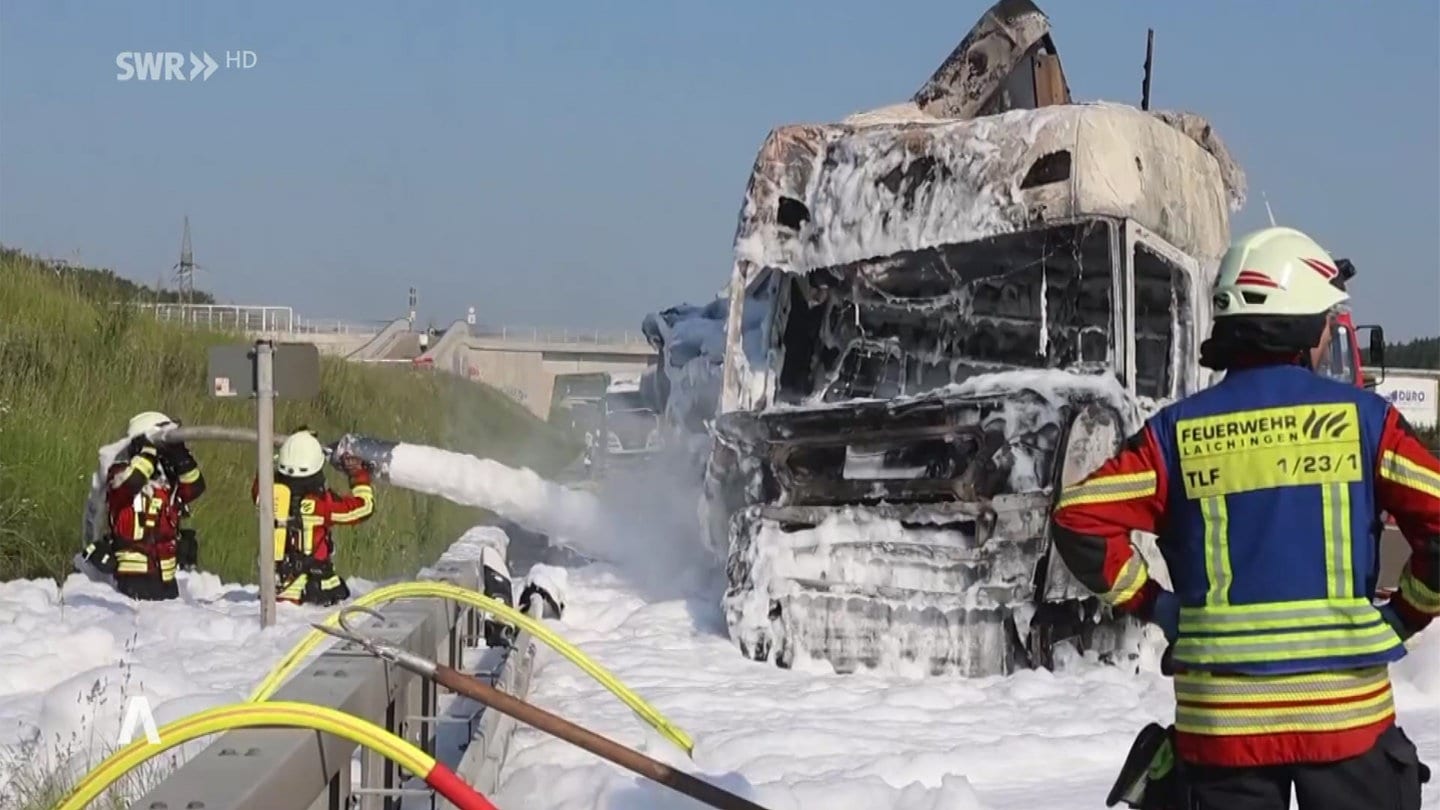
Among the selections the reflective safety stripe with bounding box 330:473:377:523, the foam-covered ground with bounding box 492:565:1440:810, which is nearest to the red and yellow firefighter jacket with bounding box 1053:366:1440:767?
the foam-covered ground with bounding box 492:565:1440:810

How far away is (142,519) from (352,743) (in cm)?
680

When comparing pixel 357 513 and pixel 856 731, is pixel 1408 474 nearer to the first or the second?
pixel 856 731

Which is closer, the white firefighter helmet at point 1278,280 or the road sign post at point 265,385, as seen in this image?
the white firefighter helmet at point 1278,280

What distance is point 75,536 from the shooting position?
11352 millimetres

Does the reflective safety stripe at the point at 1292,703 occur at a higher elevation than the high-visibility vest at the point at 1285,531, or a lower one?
lower

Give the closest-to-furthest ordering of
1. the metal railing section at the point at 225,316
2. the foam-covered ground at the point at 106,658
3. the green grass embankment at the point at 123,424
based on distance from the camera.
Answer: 1. the foam-covered ground at the point at 106,658
2. the green grass embankment at the point at 123,424
3. the metal railing section at the point at 225,316

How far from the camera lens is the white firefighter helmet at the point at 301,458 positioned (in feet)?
31.3

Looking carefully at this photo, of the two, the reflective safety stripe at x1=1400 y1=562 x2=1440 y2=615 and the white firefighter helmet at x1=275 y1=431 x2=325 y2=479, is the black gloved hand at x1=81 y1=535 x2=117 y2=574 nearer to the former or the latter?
the white firefighter helmet at x1=275 y1=431 x2=325 y2=479

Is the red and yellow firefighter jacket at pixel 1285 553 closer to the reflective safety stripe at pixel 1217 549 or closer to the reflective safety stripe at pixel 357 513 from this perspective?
the reflective safety stripe at pixel 1217 549

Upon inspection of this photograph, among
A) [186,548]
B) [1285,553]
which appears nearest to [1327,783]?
[1285,553]

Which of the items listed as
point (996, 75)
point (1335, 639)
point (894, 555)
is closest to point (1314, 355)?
point (1335, 639)

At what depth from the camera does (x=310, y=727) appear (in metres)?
2.89

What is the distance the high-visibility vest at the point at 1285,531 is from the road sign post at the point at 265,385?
18.1ft

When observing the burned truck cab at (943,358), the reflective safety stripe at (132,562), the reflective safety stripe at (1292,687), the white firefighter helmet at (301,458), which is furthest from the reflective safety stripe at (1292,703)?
the reflective safety stripe at (132,562)
